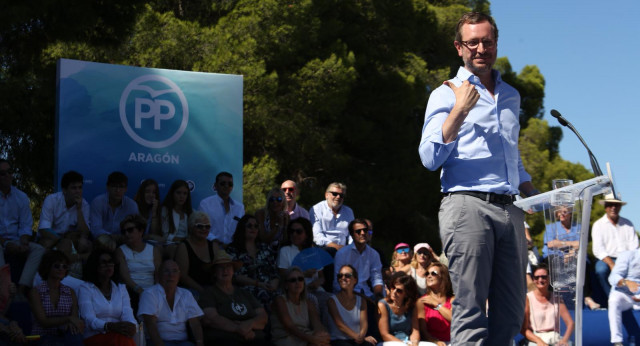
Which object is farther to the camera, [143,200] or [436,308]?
[436,308]

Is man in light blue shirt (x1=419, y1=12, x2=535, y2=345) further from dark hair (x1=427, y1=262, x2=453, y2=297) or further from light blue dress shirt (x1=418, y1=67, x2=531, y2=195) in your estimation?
dark hair (x1=427, y1=262, x2=453, y2=297)

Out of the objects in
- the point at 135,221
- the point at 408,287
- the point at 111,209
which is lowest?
the point at 408,287

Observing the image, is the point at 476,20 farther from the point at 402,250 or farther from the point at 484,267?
the point at 402,250

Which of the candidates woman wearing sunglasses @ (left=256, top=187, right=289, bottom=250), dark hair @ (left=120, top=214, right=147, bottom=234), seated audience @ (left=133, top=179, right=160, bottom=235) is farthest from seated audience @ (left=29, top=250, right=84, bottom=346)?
woman wearing sunglasses @ (left=256, top=187, right=289, bottom=250)

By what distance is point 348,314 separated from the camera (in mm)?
8180

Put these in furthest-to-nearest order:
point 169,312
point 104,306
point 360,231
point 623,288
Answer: point 623,288 < point 360,231 < point 169,312 < point 104,306

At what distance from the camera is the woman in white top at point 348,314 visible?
8086 mm

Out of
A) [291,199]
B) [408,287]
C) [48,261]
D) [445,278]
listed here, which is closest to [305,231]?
[291,199]

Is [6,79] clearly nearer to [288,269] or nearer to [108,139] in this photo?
[108,139]

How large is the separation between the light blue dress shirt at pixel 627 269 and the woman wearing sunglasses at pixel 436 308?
6.65ft

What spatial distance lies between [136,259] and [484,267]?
4.68 metres

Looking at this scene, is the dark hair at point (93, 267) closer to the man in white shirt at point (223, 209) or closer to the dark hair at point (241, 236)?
the dark hair at point (241, 236)

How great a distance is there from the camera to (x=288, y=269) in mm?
7875

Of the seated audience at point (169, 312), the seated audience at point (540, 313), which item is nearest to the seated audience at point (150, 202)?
the seated audience at point (169, 312)
